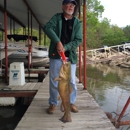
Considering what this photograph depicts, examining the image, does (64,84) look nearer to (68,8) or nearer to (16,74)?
(68,8)

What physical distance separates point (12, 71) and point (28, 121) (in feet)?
9.33

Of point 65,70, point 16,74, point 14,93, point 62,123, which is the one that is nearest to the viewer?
point 65,70

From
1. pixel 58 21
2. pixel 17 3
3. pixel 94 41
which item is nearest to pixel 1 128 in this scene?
pixel 58 21

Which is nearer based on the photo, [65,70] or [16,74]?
[65,70]

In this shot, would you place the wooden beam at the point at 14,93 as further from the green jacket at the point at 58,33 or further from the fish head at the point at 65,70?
the fish head at the point at 65,70

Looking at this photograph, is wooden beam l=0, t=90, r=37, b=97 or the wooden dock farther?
wooden beam l=0, t=90, r=37, b=97

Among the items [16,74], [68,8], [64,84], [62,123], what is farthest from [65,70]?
[16,74]

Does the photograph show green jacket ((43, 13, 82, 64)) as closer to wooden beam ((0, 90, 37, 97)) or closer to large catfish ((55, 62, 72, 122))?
large catfish ((55, 62, 72, 122))

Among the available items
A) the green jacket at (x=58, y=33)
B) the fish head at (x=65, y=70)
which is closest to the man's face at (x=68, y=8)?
the green jacket at (x=58, y=33)

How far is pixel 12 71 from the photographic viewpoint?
5395 mm

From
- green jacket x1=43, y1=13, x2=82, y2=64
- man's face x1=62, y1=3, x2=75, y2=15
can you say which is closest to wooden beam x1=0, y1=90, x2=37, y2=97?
green jacket x1=43, y1=13, x2=82, y2=64

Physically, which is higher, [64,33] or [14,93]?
[64,33]

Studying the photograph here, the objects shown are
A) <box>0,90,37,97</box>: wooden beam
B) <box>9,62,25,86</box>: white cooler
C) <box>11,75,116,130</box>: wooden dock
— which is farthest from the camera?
<box>9,62,25,86</box>: white cooler

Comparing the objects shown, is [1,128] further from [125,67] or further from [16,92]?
[125,67]
